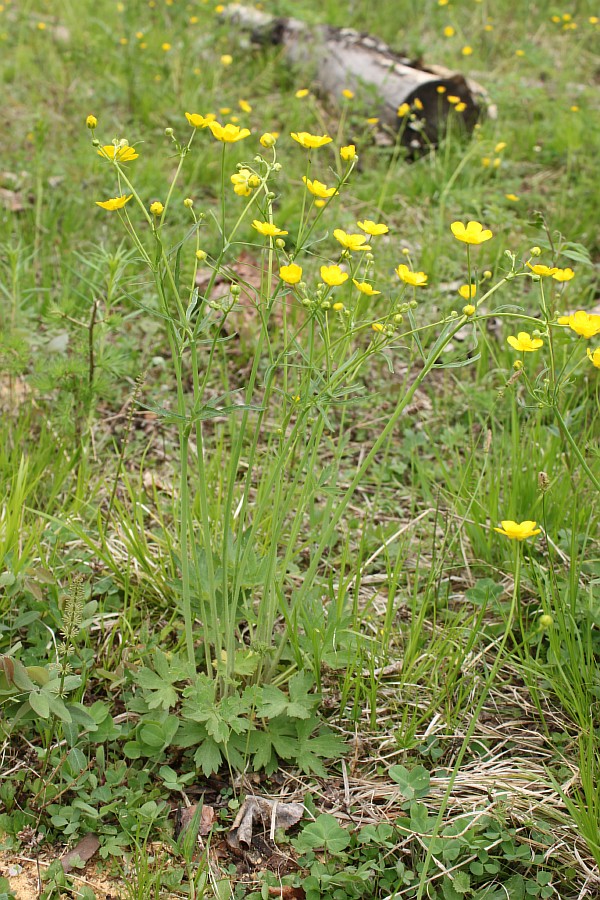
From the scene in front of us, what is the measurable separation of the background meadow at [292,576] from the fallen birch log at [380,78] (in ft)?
2.87

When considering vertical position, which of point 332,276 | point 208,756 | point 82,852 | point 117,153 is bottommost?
point 82,852

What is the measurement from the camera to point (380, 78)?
13.9 feet

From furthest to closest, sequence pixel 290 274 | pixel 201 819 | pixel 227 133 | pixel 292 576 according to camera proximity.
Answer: pixel 292 576
pixel 201 819
pixel 227 133
pixel 290 274

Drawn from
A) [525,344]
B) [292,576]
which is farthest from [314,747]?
[525,344]

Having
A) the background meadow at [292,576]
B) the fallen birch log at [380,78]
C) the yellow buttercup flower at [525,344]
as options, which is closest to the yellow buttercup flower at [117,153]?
the background meadow at [292,576]

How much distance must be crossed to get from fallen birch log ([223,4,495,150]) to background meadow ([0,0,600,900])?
874mm

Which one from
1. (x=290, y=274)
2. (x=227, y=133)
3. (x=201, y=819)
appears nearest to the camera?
(x=290, y=274)

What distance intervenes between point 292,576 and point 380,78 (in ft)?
10.9

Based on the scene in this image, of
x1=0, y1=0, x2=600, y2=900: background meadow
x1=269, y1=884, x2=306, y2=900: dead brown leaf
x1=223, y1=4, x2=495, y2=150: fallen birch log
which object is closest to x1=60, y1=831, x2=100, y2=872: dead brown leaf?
x1=0, y1=0, x2=600, y2=900: background meadow

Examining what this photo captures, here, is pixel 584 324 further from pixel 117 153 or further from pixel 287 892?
pixel 287 892

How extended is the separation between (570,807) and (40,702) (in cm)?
97

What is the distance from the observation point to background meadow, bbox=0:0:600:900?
145cm

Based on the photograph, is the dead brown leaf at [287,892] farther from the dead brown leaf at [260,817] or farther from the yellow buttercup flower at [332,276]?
the yellow buttercup flower at [332,276]

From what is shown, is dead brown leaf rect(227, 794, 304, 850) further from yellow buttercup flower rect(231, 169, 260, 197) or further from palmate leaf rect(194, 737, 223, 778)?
yellow buttercup flower rect(231, 169, 260, 197)
